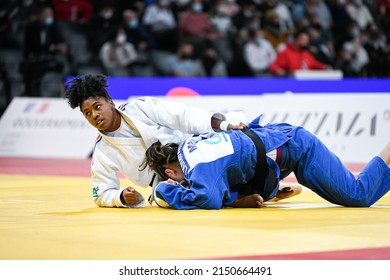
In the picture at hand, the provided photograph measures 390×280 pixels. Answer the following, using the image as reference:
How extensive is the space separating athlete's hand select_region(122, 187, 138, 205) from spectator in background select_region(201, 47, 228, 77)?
1300 cm

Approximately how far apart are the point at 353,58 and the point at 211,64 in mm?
4199

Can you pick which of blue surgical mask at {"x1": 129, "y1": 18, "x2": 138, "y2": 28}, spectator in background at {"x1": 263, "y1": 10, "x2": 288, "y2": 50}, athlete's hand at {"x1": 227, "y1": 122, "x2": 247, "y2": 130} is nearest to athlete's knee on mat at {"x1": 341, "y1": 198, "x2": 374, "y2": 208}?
athlete's hand at {"x1": 227, "y1": 122, "x2": 247, "y2": 130}

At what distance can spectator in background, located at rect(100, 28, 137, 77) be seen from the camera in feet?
63.5

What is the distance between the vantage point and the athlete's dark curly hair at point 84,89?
288 inches

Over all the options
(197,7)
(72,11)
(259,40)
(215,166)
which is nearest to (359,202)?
(215,166)

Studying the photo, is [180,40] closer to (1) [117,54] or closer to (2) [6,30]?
(1) [117,54]

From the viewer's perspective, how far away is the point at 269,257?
4621mm

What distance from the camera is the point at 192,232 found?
5.64 meters

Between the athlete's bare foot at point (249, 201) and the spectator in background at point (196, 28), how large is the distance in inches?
518

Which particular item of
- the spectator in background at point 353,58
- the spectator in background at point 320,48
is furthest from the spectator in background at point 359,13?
the spectator in background at point 320,48

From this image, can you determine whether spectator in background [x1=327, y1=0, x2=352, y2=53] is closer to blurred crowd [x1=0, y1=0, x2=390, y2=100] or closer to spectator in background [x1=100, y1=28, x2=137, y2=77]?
blurred crowd [x1=0, y1=0, x2=390, y2=100]
